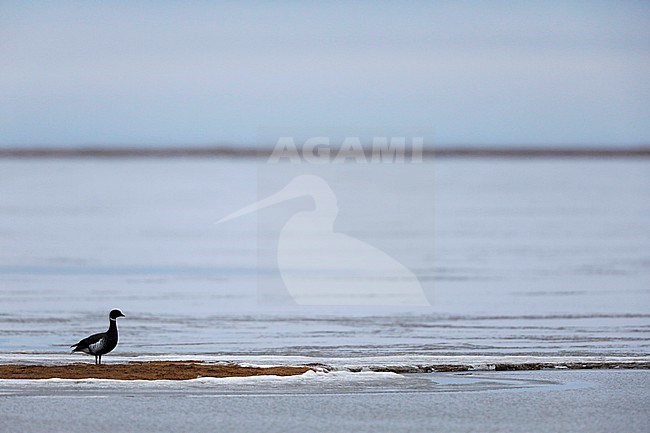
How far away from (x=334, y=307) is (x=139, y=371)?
5687 mm

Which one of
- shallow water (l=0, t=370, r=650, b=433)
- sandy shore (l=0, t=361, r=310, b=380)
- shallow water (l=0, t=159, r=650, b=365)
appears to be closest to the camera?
shallow water (l=0, t=370, r=650, b=433)

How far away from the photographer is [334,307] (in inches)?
599

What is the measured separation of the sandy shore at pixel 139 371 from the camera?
9.48m

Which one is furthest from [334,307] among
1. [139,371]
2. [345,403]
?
[345,403]

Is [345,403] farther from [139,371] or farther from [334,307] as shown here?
[334,307]

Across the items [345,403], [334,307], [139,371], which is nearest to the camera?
[345,403]

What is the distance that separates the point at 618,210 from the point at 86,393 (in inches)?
1133

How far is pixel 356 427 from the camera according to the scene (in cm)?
786

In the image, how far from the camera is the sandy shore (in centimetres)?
948

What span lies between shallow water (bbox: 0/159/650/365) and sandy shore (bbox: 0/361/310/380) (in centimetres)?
69

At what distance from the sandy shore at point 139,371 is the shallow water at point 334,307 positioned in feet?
2.28

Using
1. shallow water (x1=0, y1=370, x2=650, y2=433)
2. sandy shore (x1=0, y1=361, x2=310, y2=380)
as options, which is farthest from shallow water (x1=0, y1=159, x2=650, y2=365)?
shallow water (x1=0, y1=370, x2=650, y2=433)

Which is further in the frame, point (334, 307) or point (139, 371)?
point (334, 307)

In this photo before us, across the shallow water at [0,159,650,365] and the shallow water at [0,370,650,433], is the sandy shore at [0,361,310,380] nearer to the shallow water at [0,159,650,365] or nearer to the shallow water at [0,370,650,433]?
the shallow water at [0,370,650,433]
